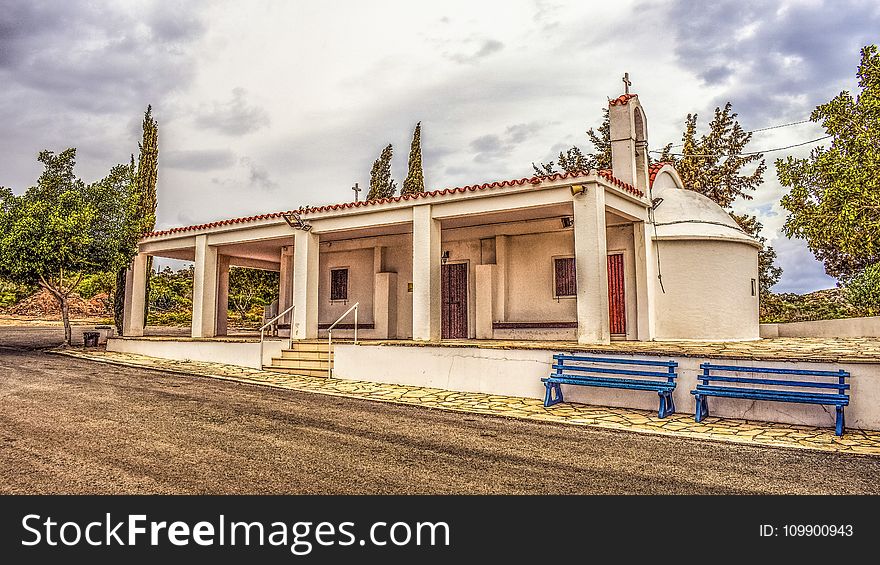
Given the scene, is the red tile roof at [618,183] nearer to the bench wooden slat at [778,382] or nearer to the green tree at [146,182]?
the bench wooden slat at [778,382]

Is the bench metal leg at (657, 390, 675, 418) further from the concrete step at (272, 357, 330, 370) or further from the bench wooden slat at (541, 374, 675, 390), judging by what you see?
the concrete step at (272, 357, 330, 370)

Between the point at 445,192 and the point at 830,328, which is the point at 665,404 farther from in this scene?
the point at 830,328

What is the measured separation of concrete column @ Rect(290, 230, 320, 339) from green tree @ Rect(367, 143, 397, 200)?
57.9ft

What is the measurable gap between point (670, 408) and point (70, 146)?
18.6m

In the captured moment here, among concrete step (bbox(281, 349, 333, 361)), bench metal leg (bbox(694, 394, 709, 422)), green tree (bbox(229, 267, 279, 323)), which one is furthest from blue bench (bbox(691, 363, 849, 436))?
green tree (bbox(229, 267, 279, 323))

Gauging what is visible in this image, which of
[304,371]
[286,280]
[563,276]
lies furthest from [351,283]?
[563,276]

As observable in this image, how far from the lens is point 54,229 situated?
16.2m

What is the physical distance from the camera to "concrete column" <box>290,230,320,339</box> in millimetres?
13906

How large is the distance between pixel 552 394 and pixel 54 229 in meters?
14.8

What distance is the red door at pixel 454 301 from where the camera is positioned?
15609mm

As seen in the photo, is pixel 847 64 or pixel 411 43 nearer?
pixel 847 64

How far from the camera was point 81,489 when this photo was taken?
4410mm
